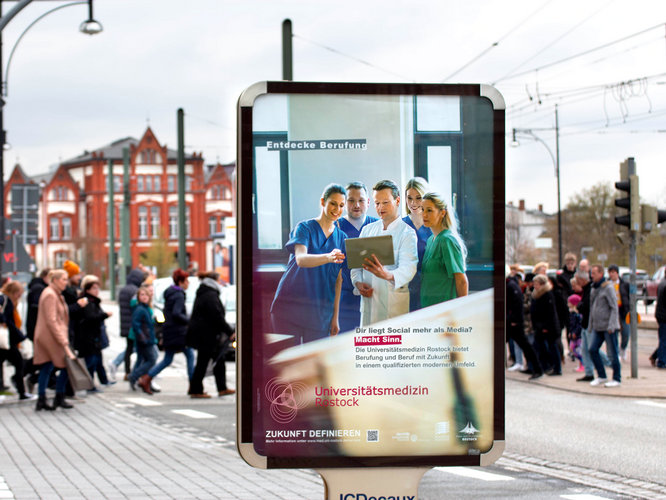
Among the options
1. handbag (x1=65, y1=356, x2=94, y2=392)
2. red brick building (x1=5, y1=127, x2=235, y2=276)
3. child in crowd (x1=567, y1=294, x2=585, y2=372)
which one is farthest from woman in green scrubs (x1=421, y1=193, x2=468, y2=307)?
red brick building (x1=5, y1=127, x2=235, y2=276)

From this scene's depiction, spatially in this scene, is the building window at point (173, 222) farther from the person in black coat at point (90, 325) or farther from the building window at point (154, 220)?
the person in black coat at point (90, 325)

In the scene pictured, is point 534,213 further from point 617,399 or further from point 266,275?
point 266,275

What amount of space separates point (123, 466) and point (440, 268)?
5015 mm

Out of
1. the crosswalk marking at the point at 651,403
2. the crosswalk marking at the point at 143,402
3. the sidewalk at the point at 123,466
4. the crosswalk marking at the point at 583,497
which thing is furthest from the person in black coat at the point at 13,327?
the crosswalk marking at the point at 583,497

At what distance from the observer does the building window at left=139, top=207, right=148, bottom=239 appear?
106188 millimetres

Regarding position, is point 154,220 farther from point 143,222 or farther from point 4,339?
point 4,339

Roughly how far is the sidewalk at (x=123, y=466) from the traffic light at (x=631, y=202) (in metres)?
8.04

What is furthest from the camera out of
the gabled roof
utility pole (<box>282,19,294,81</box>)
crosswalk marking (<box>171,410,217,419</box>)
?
the gabled roof

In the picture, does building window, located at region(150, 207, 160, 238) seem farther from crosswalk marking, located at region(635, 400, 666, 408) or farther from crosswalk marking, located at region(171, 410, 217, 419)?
crosswalk marking, located at region(635, 400, 666, 408)

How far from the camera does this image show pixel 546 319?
53.5 ft

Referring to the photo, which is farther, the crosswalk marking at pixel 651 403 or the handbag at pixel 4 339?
the handbag at pixel 4 339

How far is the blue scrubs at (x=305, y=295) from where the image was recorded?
409cm

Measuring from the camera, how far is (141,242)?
107875 mm

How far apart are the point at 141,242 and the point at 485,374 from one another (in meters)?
106
